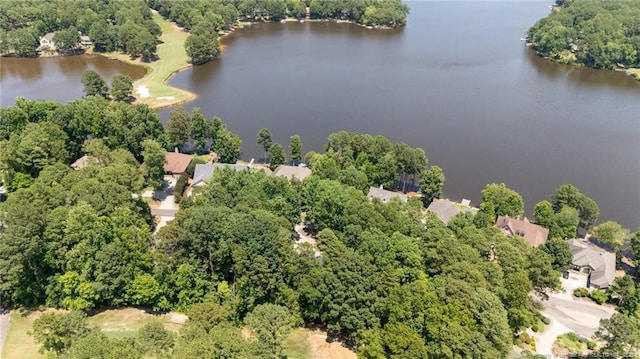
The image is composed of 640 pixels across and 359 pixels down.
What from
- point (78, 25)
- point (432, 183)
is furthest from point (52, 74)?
point (432, 183)

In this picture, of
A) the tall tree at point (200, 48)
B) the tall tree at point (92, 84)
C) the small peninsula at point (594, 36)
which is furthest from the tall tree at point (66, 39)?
the small peninsula at point (594, 36)

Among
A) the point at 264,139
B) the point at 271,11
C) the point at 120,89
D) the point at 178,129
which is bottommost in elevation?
the point at 264,139

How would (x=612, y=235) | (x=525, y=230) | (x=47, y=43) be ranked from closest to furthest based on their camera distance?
(x=612, y=235) → (x=525, y=230) → (x=47, y=43)

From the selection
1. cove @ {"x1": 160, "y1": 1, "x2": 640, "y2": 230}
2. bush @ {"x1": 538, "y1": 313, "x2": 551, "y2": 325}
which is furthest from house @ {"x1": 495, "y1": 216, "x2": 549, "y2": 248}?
bush @ {"x1": 538, "y1": 313, "x2": 551, "y2": 325}

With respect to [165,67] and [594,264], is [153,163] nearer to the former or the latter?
[594,264]

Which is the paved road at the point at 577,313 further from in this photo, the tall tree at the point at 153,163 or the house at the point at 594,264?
the tall tree at the point at 153,163

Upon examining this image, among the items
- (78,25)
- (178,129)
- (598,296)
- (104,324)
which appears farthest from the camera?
(78,25)
